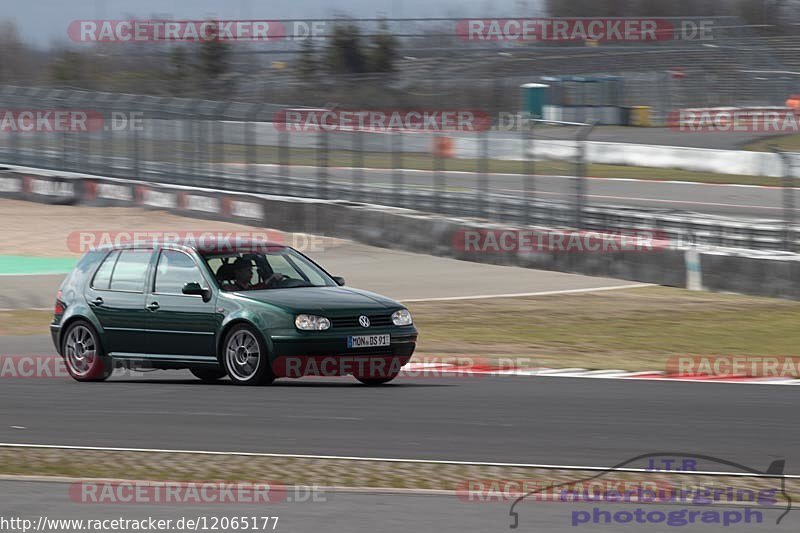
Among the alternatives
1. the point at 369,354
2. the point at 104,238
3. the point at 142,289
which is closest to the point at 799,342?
the point at 369,354

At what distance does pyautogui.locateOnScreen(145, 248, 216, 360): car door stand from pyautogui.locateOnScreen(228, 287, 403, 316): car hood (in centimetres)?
43

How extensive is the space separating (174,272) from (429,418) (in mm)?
3514

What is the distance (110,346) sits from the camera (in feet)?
40.6

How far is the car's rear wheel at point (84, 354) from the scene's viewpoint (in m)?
12.4

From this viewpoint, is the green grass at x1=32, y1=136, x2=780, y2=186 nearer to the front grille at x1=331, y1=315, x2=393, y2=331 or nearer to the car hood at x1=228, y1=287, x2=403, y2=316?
the car hood at x1=228, y1=287, x2=403, y2=316

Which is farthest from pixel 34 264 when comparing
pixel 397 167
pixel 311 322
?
pixel 311 322

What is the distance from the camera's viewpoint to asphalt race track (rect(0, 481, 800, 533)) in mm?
5930

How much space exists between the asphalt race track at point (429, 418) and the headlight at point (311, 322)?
0.55 m

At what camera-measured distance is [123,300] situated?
12.3 meters

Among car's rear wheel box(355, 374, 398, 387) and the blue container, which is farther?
the blue container
